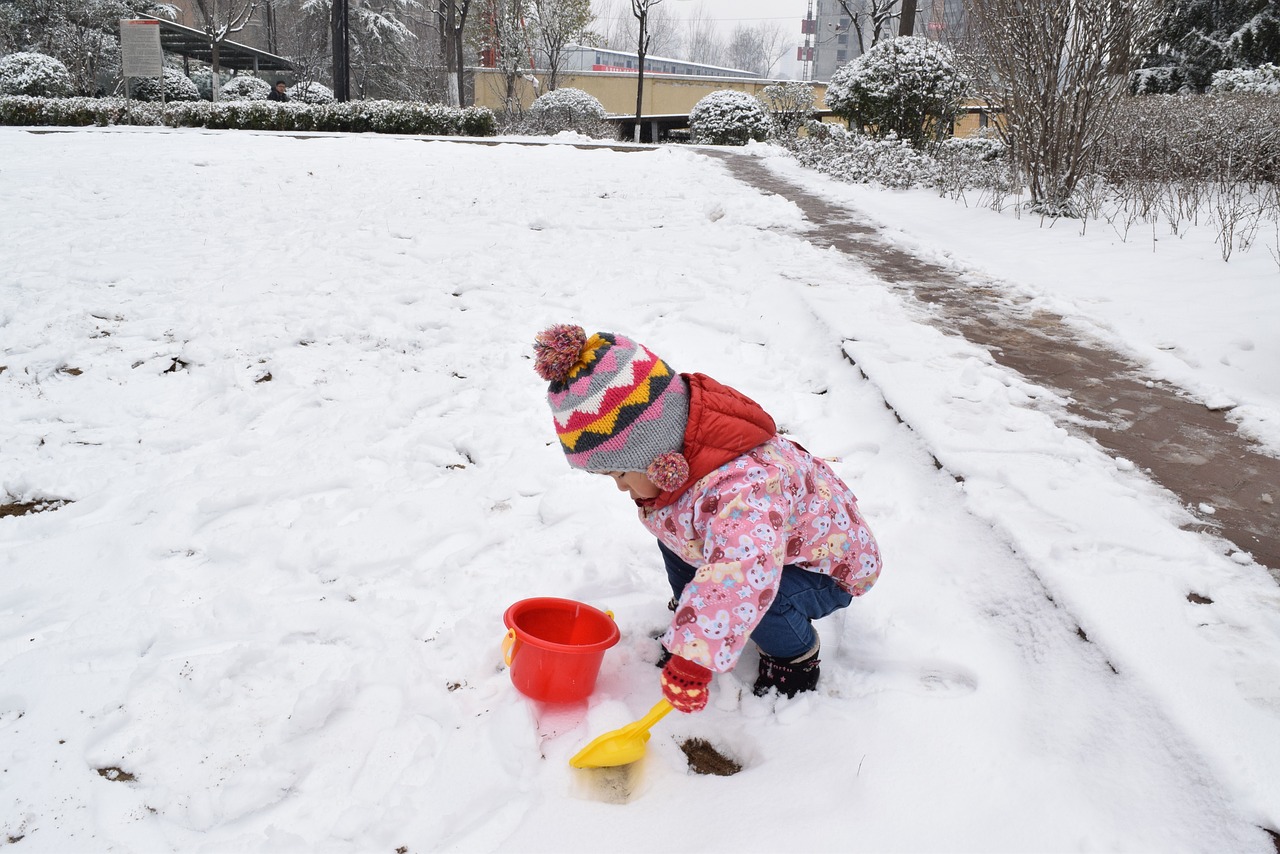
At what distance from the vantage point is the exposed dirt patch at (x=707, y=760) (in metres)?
1.62

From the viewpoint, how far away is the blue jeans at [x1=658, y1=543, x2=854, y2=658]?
167 centimetres

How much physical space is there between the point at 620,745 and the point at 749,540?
46 centimetres

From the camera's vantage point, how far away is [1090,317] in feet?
12.6

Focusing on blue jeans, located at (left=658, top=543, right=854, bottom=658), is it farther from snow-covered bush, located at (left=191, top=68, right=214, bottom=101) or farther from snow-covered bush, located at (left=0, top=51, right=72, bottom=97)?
snow-covered bush, located at (left=191, top=68, right=214, bottom=101)

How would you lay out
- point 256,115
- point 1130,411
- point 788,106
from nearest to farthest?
point 1130,411 < point 256,115 < point 788,106

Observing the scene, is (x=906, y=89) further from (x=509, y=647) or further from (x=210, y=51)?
(x=210, y=51)

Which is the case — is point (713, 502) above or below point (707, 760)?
above

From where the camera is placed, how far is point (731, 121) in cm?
1471

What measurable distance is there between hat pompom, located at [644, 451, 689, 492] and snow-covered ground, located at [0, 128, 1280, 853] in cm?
55

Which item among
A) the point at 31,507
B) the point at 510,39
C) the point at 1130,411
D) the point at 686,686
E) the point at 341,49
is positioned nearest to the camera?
the point at 686,686

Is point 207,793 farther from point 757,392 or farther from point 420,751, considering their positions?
point 757,392

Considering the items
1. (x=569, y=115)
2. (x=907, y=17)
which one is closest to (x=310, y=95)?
(x=569, y=115)

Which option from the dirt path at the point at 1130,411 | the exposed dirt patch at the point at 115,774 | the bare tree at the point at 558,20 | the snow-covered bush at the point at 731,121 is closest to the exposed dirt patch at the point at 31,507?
the exposed dirt patch at the point at 115,774

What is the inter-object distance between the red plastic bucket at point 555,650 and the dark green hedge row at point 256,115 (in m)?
13.4
